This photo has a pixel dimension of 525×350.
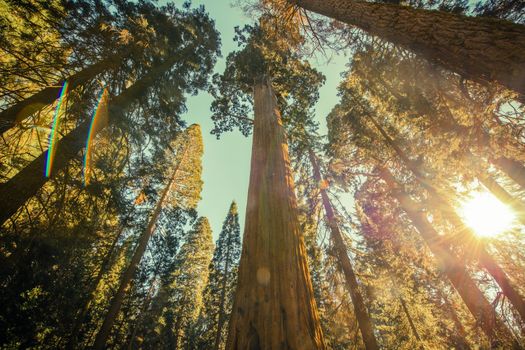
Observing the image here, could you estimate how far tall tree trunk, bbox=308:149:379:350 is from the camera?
6.30 metres

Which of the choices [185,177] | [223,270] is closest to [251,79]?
[185,177]

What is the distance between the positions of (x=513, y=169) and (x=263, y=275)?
10.2 metres

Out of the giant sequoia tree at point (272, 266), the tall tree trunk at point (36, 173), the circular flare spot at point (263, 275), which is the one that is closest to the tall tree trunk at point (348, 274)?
the giant sequoia tree at point (272, 266)

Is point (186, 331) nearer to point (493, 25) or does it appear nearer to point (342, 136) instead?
point (342, 136)

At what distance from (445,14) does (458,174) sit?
4.63m

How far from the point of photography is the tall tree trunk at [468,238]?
516 centimetres

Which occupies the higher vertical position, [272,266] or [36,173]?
[36,173]

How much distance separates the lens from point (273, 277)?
1205 mm

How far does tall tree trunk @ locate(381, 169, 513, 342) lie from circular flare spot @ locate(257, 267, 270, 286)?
641 centimetres

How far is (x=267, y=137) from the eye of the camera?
2480 millimetres

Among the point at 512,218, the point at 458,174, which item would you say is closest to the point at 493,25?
the point at 458,174

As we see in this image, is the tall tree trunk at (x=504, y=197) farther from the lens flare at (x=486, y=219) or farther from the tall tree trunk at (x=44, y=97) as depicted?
the tall tree trunk at (x=44, y=97)

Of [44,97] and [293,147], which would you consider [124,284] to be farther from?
[293,147]

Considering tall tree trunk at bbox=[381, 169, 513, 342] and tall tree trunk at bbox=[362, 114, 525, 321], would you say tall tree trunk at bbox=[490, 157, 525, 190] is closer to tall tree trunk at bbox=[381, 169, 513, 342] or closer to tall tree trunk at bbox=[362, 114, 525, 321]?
tall tree trunk at bbox=[362, 114, 525, 321]
